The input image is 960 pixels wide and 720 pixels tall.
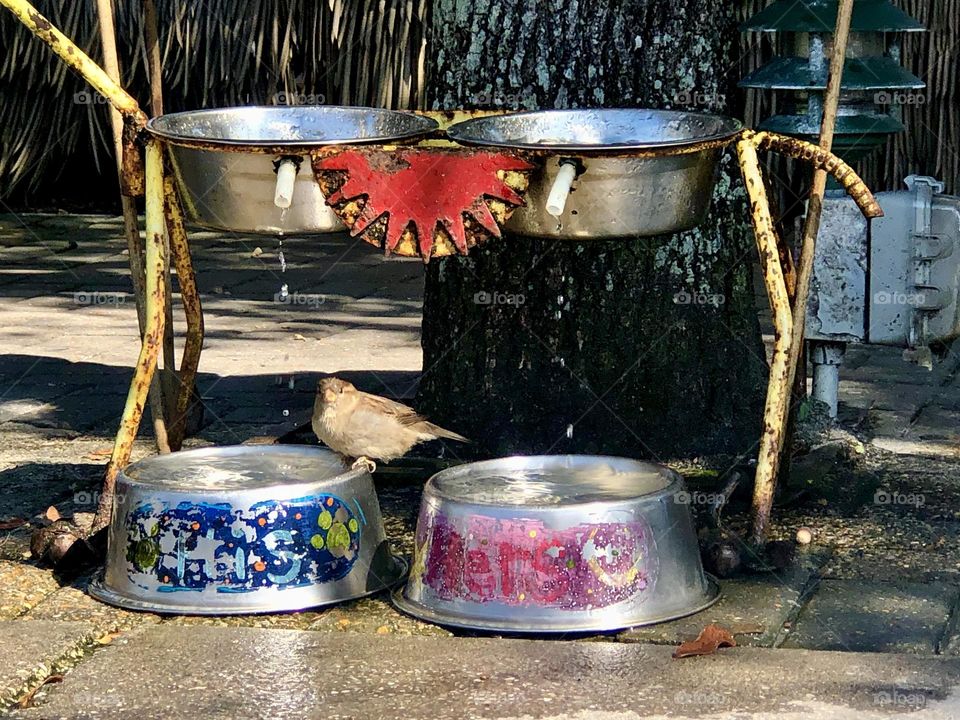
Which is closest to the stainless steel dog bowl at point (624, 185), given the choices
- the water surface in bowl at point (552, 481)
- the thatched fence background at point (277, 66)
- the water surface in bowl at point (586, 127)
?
the water surface in bowl at point (586, 127)

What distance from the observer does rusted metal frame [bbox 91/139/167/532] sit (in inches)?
147

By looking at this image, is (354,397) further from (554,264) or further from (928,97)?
(928,97)

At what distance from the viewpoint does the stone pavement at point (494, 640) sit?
9.52 ft

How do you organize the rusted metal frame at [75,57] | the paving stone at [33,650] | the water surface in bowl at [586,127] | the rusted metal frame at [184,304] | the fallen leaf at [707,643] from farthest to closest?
the rusted metal frame at [184,304]
the water surface in bowl at [586,127]
the rusted metal frame at [75,57]
the fallen leaf at [707,643]
the paving stone at [33,650]

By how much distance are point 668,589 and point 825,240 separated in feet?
4.44

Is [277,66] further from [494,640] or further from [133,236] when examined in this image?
[494,640]

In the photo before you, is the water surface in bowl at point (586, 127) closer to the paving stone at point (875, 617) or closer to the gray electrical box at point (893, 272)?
the gray electrical box at point (893, 272)

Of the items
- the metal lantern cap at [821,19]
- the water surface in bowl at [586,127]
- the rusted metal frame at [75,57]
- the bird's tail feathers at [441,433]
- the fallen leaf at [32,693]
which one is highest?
the metal lantern cap at [821,19]

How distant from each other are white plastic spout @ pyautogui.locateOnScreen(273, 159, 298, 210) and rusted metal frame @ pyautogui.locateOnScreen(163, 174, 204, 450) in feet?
1.86

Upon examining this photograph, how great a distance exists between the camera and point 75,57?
368cm

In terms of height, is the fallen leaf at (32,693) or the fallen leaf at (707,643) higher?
the fallen leaf at (707,643)

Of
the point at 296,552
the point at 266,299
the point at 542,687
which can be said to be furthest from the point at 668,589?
the point at 266,299

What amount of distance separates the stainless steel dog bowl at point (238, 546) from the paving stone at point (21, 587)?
0.15 m

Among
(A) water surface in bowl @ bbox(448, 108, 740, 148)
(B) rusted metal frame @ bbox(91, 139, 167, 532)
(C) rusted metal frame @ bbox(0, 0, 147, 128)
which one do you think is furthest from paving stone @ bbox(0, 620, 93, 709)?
(A) water surface in bowl @ bbox(448, 108, 740, 148)
